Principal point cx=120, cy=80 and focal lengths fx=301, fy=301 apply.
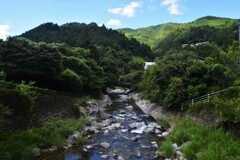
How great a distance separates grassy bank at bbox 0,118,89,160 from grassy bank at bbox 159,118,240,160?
7412 millimetres

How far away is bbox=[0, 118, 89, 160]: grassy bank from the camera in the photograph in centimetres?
1697

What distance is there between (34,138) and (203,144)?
10.8 meters

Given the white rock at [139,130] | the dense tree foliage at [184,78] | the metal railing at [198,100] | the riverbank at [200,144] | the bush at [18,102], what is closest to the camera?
the riverbank at [200,144]

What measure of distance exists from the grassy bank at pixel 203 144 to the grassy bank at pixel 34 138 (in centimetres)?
741

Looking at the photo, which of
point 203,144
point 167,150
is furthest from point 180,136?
point 203,144

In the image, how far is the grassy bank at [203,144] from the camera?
1542 cm

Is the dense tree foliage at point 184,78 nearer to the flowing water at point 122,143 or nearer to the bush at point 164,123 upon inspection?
the bush at point 164,123

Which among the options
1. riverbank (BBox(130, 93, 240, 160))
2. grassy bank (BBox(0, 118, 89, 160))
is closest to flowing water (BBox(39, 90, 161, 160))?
grassy bank (BBox(0, 118, 89, 160))

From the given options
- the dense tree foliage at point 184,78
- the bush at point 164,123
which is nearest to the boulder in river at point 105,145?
the bush at point 164,123

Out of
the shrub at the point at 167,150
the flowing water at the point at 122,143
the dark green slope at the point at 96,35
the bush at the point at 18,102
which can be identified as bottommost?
the flowing water at the point at 122,143

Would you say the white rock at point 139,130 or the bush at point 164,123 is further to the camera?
the bush at point 164,123

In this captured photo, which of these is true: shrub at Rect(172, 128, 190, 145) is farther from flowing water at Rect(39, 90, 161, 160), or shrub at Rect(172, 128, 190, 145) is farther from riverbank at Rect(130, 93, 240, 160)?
flowing water at Rect(39, 90, 161, 160)

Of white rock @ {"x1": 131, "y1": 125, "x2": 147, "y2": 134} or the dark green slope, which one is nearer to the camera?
white rock @ {"x1": 131, "y1": 125, "x2": 147, "y2": 134}

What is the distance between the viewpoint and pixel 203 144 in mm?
17984
